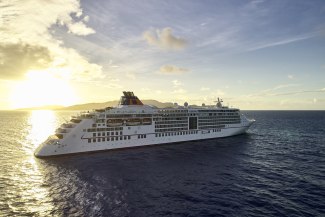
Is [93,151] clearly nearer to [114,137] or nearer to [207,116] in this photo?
[114,137]

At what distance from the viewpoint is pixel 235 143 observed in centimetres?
7219

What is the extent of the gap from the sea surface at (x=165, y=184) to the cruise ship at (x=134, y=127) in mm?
3630

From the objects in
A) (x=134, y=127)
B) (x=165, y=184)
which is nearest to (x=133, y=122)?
(x=134, y=127)

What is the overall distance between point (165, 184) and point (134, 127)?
29.6 m

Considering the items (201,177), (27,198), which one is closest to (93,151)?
(27,198)

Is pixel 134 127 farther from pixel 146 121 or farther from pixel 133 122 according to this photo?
pixel 146 121

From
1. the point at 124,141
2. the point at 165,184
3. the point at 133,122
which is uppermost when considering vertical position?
the point at 133,122

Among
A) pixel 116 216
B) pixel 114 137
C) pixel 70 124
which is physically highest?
pixel 70 124

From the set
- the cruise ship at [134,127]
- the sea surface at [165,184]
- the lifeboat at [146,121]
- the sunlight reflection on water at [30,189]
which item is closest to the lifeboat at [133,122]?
the cruise ship at [134,127]

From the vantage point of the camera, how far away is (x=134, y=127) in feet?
209

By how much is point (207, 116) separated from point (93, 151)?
40.3 meters

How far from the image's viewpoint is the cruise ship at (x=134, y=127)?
5528 cm

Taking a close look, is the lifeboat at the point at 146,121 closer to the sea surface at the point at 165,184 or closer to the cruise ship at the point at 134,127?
the cruise ship at the point at 134,127

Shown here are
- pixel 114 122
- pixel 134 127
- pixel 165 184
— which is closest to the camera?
pixel 165 184
